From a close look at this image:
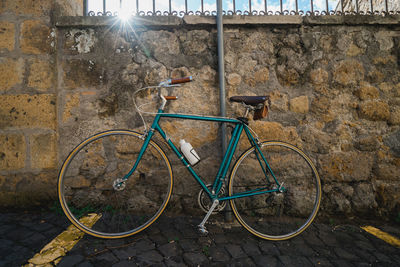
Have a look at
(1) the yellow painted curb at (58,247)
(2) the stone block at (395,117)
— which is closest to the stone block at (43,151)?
(1) the yellow painted curb at (58,247)

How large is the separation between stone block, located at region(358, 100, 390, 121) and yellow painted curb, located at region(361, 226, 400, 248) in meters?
1.14

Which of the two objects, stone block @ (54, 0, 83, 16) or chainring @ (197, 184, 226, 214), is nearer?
chainring @ (197, 184, 226, 214)

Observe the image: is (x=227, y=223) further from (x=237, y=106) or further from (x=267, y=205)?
(x=237, y=106)

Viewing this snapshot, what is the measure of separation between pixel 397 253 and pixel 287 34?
224 centimetres

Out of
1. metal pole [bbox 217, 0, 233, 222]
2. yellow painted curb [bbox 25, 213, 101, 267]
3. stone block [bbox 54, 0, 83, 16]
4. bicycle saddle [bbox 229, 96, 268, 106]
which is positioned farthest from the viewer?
stone block [bbox 54, 0, 83, 16]

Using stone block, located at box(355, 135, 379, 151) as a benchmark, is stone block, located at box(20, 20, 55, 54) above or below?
above

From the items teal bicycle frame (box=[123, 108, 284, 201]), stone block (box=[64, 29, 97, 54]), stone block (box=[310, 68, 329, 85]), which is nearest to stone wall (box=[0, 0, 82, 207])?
stone block (box=[64, 29, 97, 54])

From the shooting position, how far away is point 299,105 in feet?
8.31

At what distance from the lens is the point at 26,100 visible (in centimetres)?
244

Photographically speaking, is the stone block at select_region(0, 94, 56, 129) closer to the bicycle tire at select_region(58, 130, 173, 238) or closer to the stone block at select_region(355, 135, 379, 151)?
the bicycle tire at select_region(58, 130, 173, 238)

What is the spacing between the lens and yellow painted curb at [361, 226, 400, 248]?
81.4 inches

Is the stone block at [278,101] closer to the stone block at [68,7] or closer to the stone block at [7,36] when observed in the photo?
the stone block at [68,7]

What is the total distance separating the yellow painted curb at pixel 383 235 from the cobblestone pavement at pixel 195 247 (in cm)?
7

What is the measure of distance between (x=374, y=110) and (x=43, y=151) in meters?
3.53
